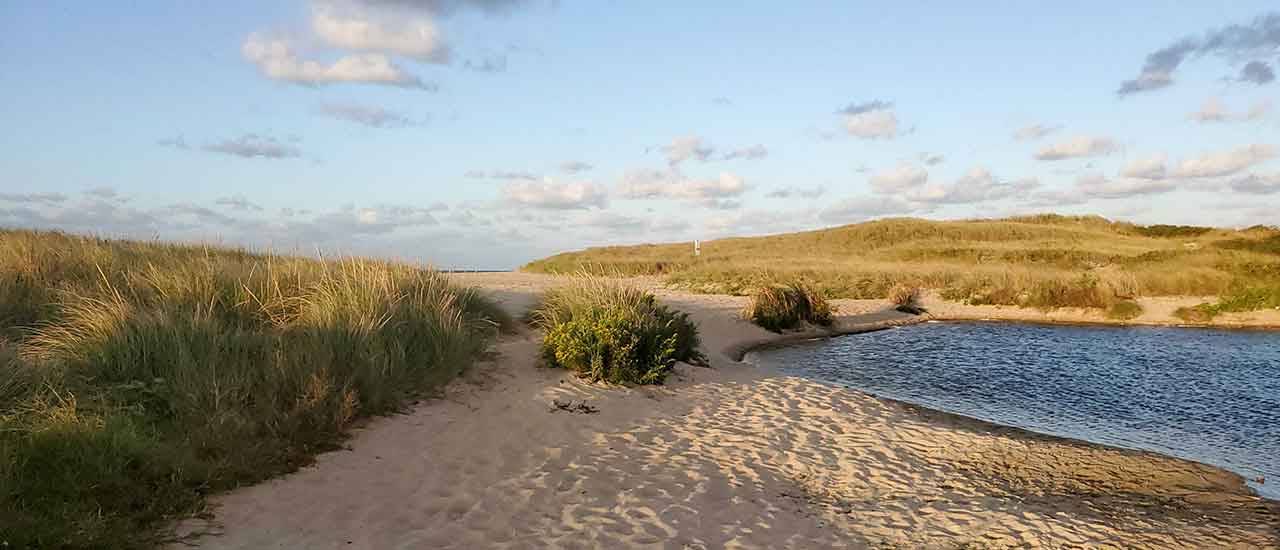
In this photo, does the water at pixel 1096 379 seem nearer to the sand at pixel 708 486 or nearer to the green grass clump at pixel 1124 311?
the sand at pixel 708 486

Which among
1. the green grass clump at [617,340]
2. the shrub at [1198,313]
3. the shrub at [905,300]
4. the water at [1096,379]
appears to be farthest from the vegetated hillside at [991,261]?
the water at [1096,379]

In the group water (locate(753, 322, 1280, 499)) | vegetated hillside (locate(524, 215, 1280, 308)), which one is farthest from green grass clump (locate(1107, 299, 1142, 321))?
water (locate(753, 322, 1280, 499))

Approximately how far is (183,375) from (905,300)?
83.7 feet

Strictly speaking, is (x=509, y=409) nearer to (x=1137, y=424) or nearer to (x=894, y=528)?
(x=894, y=528)

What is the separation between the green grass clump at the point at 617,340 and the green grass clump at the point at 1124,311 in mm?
18814

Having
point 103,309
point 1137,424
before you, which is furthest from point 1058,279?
point 103,309

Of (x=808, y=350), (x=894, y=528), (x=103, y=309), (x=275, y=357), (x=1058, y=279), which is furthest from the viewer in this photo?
(x=1058, y=279)

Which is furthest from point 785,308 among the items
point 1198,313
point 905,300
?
point 1198,313

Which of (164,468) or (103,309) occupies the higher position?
(103,309)

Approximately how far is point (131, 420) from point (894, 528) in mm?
7510

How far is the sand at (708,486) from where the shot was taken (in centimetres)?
697

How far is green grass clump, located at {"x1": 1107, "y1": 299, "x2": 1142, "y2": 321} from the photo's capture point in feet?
88.4

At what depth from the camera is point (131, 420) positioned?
7.84m

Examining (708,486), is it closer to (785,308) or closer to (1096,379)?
(1096,379)
